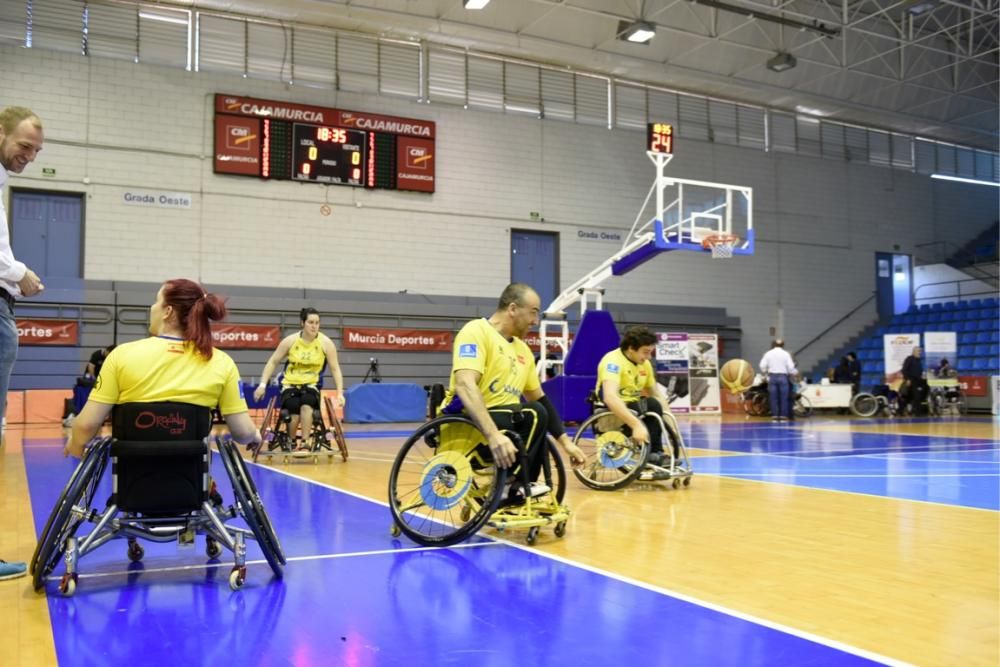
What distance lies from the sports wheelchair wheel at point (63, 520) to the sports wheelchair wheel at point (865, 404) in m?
15.7

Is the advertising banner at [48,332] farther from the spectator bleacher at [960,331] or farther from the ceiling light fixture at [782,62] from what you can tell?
the spectator bleacher at [960,331]

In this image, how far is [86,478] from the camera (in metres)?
2.82

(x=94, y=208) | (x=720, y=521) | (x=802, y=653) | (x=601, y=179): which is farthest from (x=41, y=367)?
(x=802, y=653)

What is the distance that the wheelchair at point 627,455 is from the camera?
216 inches

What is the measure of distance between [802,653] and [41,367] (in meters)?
13.9

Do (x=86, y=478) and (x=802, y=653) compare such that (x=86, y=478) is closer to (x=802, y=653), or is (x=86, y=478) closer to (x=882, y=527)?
(x=802, y=653)

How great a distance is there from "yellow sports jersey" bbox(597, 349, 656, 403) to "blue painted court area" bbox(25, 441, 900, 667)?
2.09 m

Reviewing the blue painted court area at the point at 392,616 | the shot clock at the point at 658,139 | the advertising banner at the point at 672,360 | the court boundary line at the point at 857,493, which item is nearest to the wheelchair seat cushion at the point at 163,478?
the blue painted court area at the point at 392,616

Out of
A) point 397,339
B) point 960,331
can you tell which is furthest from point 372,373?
point 960,331

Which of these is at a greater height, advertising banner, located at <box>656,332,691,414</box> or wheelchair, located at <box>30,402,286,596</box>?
advertising banner, located at <box>656,332,691,414</box>

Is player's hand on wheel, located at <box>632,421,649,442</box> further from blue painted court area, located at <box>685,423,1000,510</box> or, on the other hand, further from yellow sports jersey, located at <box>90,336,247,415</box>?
yellow sports jersey, located at <box>90,336,247,415</box>

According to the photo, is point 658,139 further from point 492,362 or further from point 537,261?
point 492,362

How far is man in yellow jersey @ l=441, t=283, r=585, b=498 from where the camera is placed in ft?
12.0

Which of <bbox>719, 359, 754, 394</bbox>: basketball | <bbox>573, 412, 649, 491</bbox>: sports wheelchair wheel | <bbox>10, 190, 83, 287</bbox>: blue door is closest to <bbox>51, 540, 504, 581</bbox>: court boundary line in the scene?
<bbox>573, 412, 649, 491</bbox>: sports wheelchair wheel
